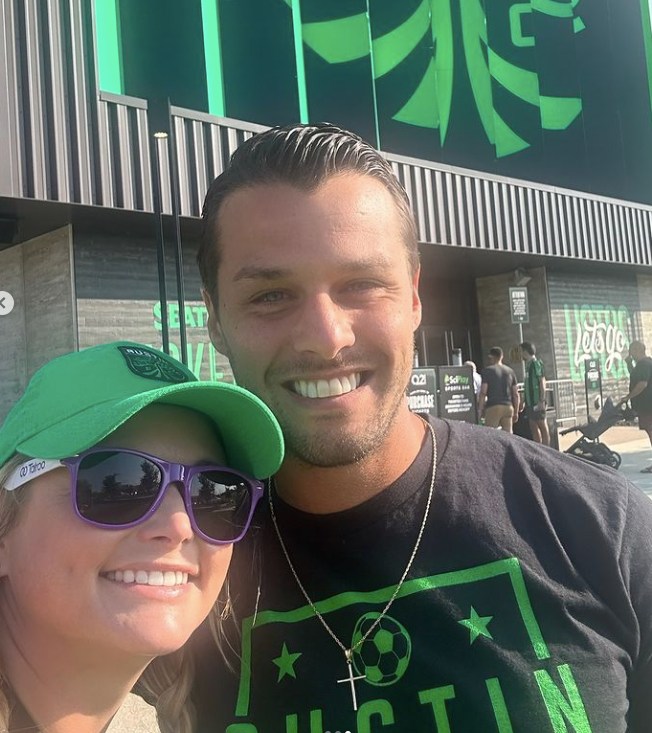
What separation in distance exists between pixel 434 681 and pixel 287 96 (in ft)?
36.5

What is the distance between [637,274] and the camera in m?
18.2

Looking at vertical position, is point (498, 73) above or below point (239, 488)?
above

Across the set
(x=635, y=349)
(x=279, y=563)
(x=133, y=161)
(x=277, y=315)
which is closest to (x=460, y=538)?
(x=279, y=563)

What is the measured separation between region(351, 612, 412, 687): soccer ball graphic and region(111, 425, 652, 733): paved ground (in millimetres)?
483

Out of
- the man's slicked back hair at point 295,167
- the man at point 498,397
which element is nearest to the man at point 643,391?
the man at point 498,397

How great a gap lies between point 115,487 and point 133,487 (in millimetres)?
35

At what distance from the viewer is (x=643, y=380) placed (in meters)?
10.0

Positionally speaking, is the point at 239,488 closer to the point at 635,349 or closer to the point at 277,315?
the point at 277,315

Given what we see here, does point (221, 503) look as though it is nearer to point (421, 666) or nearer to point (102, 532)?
point (102, 532)

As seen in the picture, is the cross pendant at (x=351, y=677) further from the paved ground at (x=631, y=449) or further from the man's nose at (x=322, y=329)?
the paved ground at (x=631, y=449)

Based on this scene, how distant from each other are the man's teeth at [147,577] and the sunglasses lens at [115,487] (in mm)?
90

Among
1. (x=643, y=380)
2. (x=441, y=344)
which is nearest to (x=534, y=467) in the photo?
(x=643, y=380)

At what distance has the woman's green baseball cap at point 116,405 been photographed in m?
1.22

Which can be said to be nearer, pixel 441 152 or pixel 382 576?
pixel 382 576
